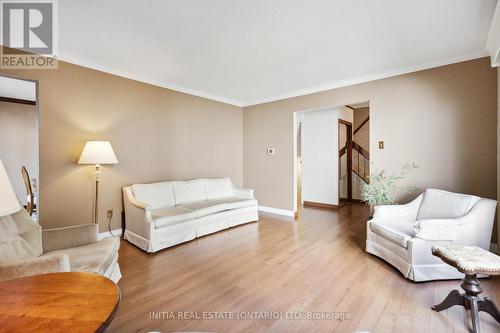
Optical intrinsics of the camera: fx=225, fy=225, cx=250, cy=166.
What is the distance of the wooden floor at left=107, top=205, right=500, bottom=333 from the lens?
1685mm

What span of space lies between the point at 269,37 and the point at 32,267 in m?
2.90

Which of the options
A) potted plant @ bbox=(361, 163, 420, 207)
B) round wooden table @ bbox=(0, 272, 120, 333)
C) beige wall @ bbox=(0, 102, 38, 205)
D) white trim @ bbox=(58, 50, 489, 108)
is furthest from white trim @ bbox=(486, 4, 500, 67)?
beige wall @ bbox=(0, 102, 38, 205)

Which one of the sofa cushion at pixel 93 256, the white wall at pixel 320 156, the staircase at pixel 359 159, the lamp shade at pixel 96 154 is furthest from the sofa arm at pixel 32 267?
the staircase at pixel 359 159

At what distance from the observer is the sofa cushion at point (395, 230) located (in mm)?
2394

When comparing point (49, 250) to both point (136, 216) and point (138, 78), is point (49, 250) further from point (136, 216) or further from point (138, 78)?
point (138, 78)

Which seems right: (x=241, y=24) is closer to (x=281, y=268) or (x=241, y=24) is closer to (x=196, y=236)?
(x=281, y=268)

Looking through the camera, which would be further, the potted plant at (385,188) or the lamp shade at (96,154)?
the potted plant at (385,188)

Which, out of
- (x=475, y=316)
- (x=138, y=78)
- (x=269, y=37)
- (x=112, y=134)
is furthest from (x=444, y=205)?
(x=138, y=78)

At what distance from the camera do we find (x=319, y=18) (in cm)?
226

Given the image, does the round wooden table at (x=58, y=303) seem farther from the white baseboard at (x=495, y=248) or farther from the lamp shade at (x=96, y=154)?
the white baseboard at (x=495, y=248)

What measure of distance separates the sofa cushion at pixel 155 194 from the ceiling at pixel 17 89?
247 cm

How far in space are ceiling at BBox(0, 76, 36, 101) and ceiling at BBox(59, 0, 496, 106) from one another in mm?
1670

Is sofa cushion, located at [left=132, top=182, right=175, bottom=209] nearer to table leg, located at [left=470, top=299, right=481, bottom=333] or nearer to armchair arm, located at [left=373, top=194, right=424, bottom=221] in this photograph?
armchair arm, located at [left=373, top=194, right=424, bottom=221]

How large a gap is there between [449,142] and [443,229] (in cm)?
156
